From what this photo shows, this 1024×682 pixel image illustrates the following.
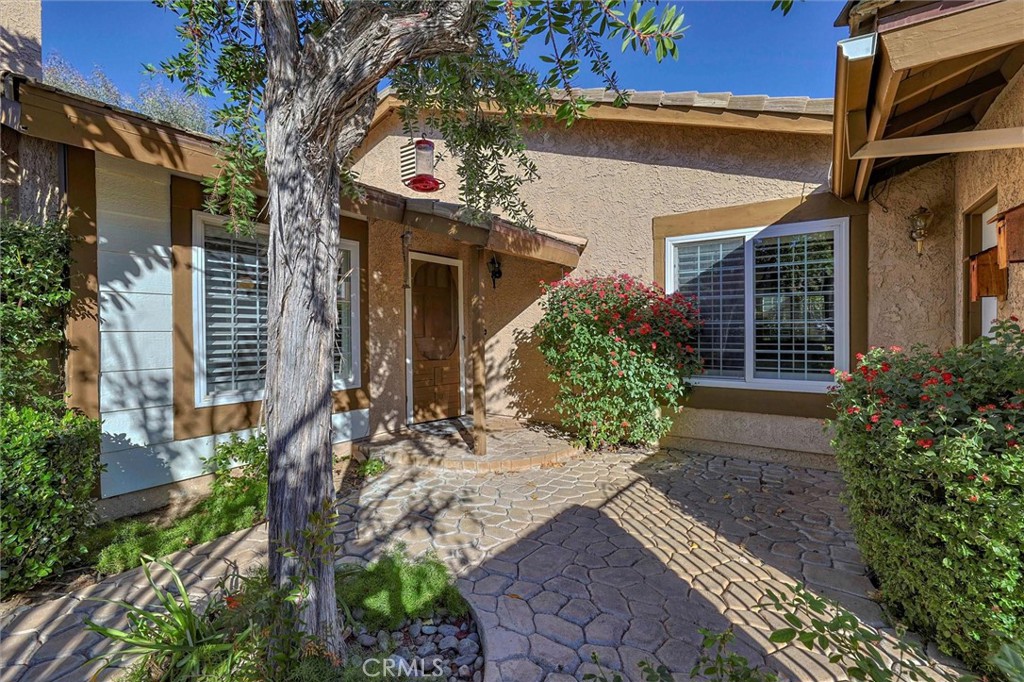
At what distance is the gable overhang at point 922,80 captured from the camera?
2508 mm

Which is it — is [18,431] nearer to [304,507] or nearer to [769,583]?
[304,507]

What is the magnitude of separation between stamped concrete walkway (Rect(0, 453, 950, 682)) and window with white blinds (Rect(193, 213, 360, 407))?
69.9 inches

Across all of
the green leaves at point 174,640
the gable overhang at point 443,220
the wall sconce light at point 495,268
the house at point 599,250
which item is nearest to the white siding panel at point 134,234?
the house at point 599,250

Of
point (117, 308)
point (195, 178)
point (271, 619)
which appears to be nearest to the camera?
point (271, 619)

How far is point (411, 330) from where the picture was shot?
742 cm

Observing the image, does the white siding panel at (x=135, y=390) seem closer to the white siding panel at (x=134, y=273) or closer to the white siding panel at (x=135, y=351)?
the white siding panel at (x=135, y=351)

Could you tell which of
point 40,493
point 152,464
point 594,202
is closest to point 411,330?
point 594,202

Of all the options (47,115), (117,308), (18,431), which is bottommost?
(18,431)

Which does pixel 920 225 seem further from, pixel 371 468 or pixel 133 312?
pixel 133 312

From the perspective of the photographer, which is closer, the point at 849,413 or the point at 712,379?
the point at 849,413

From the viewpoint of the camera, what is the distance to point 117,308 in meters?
4.19

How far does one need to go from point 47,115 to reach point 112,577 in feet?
10.9

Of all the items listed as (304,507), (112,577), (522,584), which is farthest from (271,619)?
(112,577)

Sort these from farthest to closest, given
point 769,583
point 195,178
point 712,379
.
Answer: point 712,379 < point 195,178 < point 769,583
